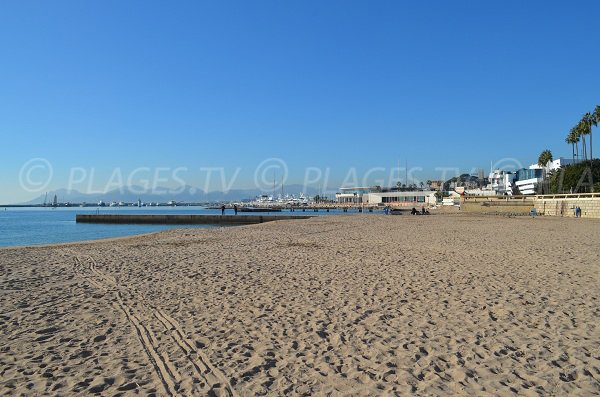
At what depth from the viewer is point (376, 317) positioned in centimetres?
664

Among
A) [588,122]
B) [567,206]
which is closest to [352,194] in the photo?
[588,122]

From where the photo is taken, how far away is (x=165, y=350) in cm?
532

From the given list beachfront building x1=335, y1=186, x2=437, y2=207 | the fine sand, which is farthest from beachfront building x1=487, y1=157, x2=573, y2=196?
the fine sand

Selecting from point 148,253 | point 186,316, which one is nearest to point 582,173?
point 148,253

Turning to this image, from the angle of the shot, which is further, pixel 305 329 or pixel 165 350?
pixel 305 329

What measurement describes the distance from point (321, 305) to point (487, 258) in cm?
753

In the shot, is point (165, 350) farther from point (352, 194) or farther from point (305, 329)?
point (352, 194)

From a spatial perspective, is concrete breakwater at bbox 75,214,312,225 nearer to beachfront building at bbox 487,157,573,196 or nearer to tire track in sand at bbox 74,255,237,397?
tire track in sand at bbox 74,255,237,397

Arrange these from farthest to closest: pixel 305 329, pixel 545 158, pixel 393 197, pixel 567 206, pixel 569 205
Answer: pixel 393 197 < pixel 545 158 < pixel 567 206 < pixel 569 205 < pixel 305 329

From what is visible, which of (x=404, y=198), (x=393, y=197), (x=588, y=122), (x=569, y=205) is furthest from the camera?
(x=393, y=197)

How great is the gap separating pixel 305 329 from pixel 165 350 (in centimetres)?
193

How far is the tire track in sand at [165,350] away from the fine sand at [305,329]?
2 centimetres

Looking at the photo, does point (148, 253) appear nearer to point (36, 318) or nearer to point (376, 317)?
point (36, 318)

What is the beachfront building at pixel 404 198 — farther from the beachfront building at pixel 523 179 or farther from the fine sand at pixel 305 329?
the fine sand at pixel 305 329
